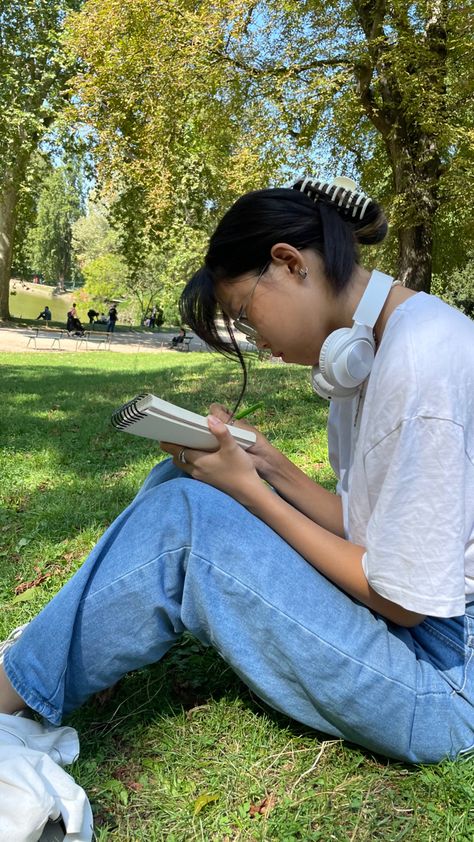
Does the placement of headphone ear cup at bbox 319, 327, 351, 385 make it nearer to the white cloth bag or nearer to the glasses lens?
the glasses lens

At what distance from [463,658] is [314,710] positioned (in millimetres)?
393

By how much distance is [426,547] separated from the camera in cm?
144

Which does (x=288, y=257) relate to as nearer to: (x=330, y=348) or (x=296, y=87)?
(x=330, y=348)

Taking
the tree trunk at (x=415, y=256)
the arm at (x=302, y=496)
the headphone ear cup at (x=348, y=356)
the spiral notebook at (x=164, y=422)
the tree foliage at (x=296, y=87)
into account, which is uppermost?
the tree foliage at (x=296, y=87)

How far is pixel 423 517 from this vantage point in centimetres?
144

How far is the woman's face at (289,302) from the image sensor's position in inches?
68.7

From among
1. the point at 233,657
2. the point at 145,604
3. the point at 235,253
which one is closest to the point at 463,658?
the point at 233,657

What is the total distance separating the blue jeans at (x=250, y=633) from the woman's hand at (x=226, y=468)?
0.06 m

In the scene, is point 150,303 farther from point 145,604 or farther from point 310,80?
point 145,604

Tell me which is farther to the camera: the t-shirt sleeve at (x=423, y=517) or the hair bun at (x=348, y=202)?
the hair bun at (x=348, y=202)

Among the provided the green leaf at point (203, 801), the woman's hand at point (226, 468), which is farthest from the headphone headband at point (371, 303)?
the green leaf at point (203, 801)

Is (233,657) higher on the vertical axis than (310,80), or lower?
lower

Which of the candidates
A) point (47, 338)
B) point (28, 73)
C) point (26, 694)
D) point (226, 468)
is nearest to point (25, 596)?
point (26, 694)

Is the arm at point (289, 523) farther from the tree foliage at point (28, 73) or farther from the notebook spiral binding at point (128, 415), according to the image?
the tree foliage at point (28, 73)
